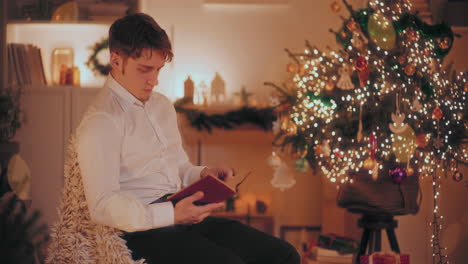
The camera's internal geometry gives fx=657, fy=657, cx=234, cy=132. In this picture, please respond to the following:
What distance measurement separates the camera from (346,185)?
2.85 metres

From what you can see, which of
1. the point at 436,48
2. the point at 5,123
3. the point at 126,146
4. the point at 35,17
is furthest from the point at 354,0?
the point at 126,146

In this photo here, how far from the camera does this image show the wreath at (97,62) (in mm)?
3982

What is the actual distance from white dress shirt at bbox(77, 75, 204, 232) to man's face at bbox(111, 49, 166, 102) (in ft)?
0.07

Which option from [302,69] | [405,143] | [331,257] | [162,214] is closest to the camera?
[162,214]

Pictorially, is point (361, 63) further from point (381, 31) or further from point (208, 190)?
point (208, 190)

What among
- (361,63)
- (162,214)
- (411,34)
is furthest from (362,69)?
(162,214)

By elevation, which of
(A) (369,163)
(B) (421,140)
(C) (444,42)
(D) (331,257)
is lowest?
(D) (331,257)

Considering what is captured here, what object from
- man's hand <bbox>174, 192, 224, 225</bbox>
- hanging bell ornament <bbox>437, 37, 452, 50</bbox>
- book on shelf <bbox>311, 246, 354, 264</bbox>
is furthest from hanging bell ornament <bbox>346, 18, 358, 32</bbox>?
man's hand <bbox>174, 192, 224, 225</bbox>

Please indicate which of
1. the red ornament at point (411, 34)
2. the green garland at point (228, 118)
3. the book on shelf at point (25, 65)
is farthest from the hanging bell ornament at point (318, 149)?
the book on shelf at point (25, 65)

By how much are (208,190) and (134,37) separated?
1.43 ft

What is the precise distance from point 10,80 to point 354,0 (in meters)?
2.21

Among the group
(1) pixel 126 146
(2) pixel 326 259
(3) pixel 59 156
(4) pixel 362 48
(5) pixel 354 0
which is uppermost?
(5) pixel 354 0

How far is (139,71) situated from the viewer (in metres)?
1.75

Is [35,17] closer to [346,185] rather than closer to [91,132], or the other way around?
[346,185]
